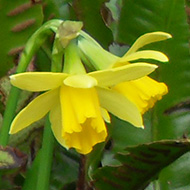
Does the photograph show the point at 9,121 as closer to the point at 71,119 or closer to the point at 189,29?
the point at 71,119

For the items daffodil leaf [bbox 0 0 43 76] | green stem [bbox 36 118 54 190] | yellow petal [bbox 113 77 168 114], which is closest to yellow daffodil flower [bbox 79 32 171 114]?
yellow petal [bbox 113 77 168 114]

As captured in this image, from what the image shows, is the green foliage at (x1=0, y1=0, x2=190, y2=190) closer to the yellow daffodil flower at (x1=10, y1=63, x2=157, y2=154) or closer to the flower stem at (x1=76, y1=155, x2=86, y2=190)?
the flower stem at (x1=76, y1=155, x2=86, y2=190)

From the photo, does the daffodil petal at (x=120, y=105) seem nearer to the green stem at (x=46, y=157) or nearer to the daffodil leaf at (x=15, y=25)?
the green stem at (x=46, y=157)

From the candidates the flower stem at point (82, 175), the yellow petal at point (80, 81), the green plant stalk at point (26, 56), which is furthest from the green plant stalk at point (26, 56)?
the flower stem at point (82, 175)

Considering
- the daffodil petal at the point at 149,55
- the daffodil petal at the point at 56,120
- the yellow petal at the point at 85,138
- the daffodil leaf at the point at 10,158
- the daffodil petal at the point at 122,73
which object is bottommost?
the daffodil leaf at the point at 10,158

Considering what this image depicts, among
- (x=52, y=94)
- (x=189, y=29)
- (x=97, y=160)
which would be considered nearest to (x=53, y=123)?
(x=52, y=94)

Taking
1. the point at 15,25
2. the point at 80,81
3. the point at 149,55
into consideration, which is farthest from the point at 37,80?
the point at 15,25
